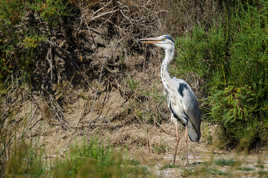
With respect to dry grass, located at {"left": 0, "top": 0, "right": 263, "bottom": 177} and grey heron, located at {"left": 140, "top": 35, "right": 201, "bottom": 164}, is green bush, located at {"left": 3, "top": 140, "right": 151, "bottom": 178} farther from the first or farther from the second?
dry grass, located at {"left": 0, "top": 0, "right": 263, "bottom": 177}

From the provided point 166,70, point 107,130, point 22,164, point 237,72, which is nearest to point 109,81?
point 107,130

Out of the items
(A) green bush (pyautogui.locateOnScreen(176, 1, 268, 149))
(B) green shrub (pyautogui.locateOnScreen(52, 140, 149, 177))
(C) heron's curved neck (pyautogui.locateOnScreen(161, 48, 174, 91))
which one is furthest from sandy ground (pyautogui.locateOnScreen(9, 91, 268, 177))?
(B) green shrub (pyautogui.locateOnScreen(52, 140, 149, 177))

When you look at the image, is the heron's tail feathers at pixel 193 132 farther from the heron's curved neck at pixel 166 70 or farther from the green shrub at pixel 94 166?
the green shrub at pixel 94 166

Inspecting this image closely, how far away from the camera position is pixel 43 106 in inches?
295

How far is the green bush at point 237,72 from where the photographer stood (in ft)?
20.2

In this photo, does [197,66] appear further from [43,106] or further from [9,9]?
[9,9]

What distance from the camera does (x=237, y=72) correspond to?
6.28 metres

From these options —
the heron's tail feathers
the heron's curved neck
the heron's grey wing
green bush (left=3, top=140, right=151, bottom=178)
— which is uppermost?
the heron's curved neck

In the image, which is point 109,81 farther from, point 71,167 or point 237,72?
point 71,167

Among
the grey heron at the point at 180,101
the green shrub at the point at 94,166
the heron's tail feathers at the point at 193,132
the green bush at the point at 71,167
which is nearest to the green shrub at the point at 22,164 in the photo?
the green bush at the point at 71,167

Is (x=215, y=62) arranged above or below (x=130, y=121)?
above

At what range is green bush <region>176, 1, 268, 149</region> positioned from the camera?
20.2ft

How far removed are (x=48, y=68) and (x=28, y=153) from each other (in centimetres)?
378

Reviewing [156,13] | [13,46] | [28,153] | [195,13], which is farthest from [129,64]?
[28,153]
